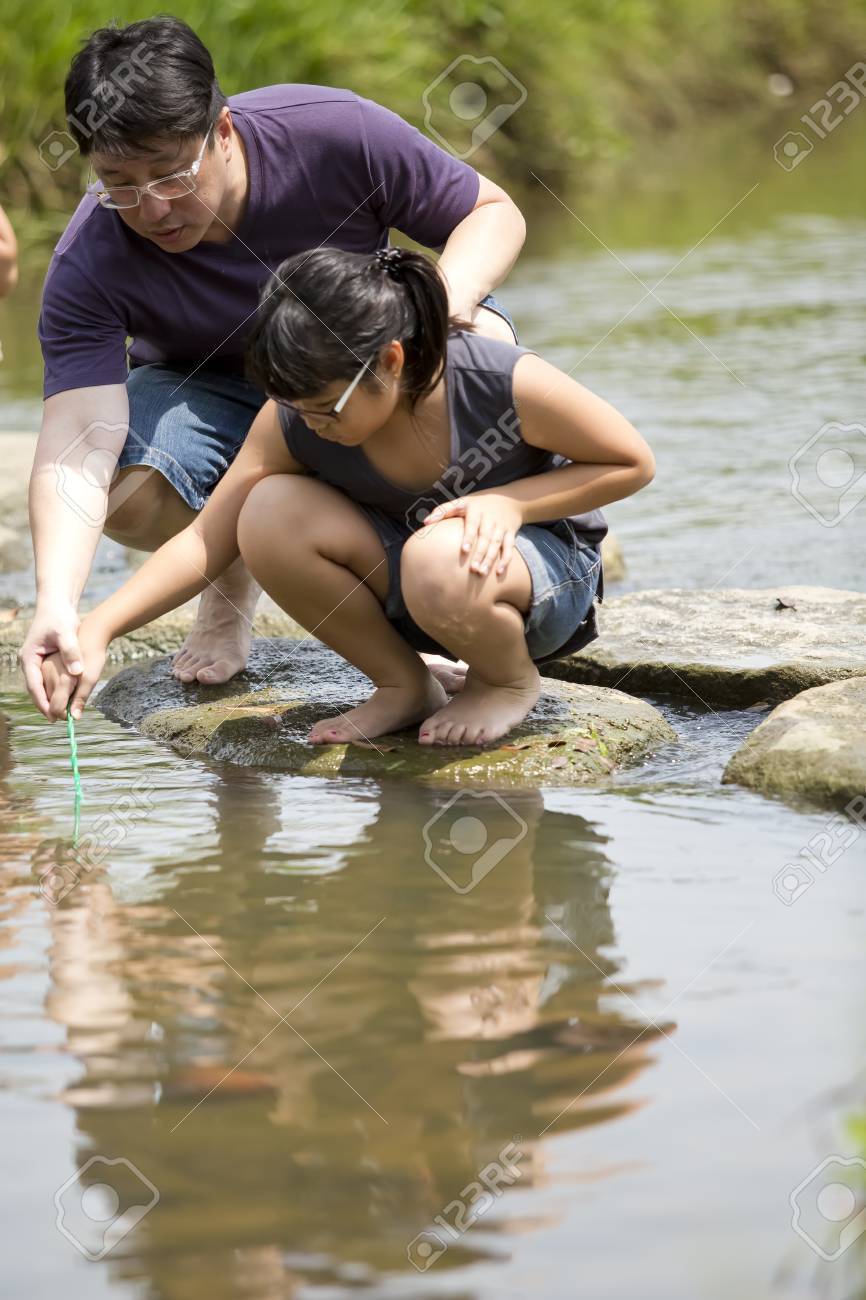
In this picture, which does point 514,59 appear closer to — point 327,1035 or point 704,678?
point 704,678

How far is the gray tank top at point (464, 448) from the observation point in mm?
2898

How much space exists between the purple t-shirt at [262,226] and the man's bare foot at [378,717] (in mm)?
805

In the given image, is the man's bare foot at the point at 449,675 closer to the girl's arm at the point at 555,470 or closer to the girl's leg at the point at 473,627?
the girl's leg at the point at 473,627

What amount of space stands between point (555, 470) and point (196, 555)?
2.20ft

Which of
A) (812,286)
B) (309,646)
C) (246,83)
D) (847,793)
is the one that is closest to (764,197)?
(246,83)

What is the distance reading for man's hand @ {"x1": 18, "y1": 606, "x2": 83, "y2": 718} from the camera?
2789 millimetres

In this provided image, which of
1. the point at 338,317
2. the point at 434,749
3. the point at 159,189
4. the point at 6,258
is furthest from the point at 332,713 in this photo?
the point at 6,258

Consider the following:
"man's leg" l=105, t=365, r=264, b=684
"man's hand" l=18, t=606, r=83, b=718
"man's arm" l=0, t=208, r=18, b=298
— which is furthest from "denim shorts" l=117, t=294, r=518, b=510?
"man's hand" l=18, t=606, r=83, b=718

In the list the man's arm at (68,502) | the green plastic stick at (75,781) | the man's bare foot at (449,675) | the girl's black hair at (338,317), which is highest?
the girl's black hair at (338,317)

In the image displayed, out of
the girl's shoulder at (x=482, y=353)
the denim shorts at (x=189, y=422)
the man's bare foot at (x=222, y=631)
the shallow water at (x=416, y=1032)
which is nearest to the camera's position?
the shallow water at (x=416, y=1032)

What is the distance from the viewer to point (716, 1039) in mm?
1956

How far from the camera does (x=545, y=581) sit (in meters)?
2.98

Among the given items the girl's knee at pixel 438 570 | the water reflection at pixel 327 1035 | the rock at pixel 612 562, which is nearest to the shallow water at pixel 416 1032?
the water reflection at pixel 327 1035

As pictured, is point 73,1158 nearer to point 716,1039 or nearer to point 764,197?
point 716,1039
